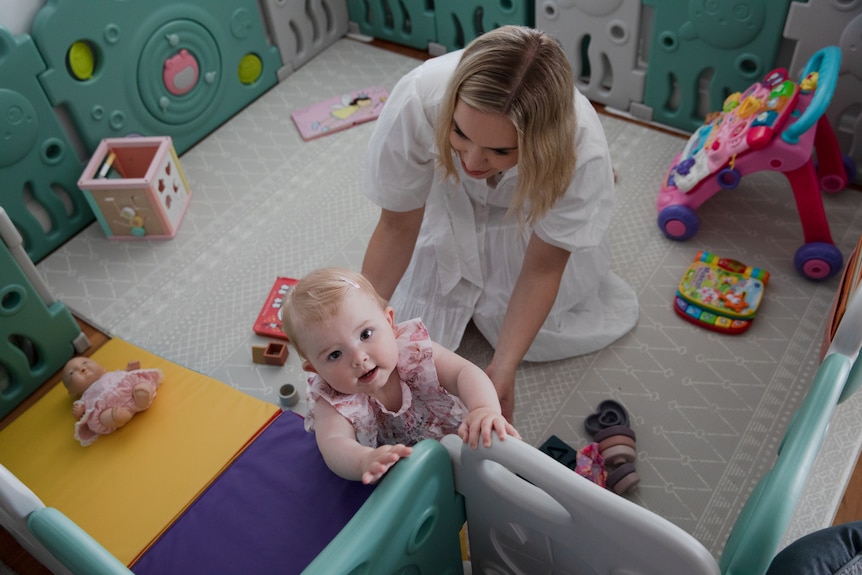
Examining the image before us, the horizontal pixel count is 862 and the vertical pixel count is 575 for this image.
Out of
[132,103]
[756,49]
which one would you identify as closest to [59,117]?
[132,103]

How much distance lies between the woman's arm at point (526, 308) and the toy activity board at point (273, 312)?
61 centimetres

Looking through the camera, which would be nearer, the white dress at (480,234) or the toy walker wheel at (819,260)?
the white dress at (480,234)

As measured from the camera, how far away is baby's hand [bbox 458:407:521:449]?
94 centimetres

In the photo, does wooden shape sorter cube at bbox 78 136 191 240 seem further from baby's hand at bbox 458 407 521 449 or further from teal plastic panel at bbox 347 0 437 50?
baby's hand at bbox 458 407 521 449

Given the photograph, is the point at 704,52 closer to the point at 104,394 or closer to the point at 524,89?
the point at 524,89

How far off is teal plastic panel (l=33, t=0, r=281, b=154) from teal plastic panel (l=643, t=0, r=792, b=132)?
1171 millimetres

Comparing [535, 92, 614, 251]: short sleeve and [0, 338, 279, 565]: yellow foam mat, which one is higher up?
[535, 92, 614, 251]: short sleeve

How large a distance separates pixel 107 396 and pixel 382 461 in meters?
0.86

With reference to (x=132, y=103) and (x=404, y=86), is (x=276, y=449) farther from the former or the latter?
(x=132, y=103)

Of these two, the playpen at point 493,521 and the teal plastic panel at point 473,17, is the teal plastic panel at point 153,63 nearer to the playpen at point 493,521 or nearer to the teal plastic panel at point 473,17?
the teal plastic panel at point 473,17

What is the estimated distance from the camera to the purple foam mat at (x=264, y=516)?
46.6 inches

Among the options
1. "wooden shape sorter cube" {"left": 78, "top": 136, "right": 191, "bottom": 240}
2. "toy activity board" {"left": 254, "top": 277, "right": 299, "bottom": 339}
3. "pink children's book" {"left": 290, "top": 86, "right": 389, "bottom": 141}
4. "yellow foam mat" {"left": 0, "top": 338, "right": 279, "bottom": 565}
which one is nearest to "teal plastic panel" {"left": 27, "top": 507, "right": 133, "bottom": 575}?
"yellow foam mat" {"left": 0, "top": 338, "right": 279, "bottom": 565}

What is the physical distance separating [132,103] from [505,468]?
5.20 ft

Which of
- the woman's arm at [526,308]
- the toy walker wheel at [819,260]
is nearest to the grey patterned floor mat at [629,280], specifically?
the toy walker wheel at [819,260]
